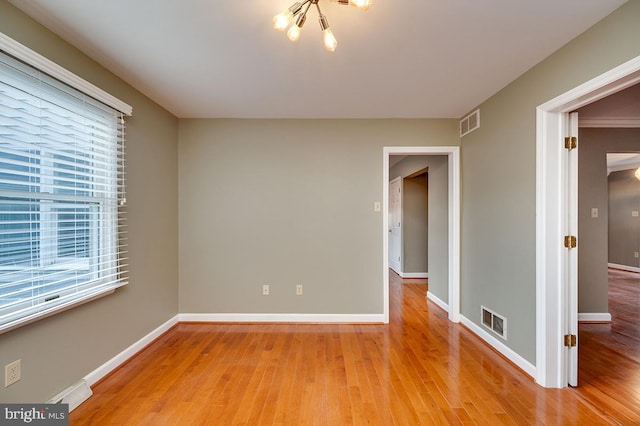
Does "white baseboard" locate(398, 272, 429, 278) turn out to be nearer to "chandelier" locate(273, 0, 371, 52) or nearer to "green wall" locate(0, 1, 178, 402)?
"green wall" locate(0, 1, 178, 402)

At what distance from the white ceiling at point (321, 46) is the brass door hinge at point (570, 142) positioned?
2.13 feet

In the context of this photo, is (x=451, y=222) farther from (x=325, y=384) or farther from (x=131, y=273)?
(x=131, y=273)

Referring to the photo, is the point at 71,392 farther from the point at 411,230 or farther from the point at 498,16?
the point at 411,230

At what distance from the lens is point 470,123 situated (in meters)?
3.05

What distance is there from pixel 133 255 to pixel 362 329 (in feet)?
8.23

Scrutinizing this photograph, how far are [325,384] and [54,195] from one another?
2.32 m

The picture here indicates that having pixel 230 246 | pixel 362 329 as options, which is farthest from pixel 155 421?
pixel 362 329

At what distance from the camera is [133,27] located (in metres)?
1.70

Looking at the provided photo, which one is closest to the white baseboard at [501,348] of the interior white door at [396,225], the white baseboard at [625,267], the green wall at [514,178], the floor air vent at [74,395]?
the green wall at [514,178]

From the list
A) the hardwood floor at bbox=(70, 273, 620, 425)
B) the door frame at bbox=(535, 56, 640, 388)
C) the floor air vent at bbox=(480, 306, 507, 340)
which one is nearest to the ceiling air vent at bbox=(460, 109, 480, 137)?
the door frame at bbox=(535, 56, 640, 388)

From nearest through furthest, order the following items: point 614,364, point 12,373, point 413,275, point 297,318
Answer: point 12,373
point 614,364
point 297,318
point 413,275

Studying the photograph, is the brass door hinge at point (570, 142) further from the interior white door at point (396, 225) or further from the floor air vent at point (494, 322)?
the interior white door at point (396, 225)

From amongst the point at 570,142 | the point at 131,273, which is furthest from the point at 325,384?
the point at 570,142

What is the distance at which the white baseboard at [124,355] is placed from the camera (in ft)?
6.79
